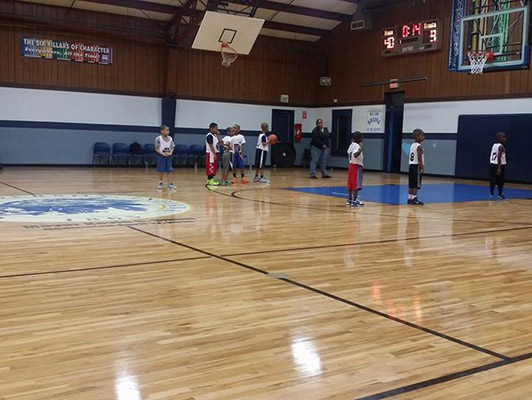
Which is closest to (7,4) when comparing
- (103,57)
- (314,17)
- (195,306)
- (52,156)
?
(103,57)

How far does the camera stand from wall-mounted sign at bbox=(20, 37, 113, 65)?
19.6 meters

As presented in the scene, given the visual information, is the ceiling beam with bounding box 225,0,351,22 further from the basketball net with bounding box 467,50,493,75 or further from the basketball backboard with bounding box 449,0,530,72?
the basketball net with bounding box 467,50,493,75

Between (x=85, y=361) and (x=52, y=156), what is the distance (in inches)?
745

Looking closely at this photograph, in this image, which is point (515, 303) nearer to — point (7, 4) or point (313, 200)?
point (313, 200)

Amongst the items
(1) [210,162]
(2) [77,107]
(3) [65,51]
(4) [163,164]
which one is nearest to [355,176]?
(1) [210,162]

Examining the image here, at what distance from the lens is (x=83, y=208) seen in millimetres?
9539

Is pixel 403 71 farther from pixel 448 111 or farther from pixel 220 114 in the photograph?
pixel 220 114

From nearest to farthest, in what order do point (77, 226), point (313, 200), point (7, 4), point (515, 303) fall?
point (515, 303) → point (77, 226) → point (313, 200) → point (7, 4)

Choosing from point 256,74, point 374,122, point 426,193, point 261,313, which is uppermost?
point 256,74

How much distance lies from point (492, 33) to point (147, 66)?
1250 cm

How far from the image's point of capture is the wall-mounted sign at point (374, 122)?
2294 cm

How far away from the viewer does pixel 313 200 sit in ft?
38.9

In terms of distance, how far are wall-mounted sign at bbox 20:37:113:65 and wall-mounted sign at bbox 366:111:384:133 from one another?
33.9ft

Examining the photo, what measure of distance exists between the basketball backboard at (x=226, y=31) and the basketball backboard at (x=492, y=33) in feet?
20.0
